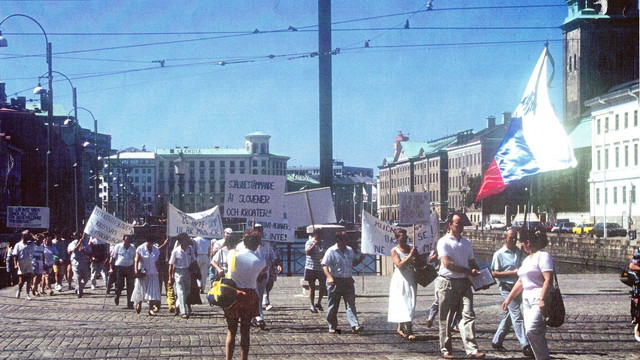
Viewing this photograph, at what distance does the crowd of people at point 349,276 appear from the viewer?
396 inches

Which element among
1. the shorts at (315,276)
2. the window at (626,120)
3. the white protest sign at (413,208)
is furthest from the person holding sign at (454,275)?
the window at (626,120)

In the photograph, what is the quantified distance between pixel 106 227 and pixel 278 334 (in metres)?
9.79

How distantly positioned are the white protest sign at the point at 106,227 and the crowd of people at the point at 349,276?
3.19ft

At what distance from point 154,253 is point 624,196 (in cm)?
6959

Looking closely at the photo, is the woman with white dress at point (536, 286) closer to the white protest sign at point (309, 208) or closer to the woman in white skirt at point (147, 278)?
the white protest sign at point (309, 208)

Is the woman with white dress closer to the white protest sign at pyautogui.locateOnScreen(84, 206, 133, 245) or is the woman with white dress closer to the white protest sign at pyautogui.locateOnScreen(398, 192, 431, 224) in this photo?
the white protest sign at pyautogui.locateOnScreen(398, 192, 431, 224)

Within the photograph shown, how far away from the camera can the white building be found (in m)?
81.1

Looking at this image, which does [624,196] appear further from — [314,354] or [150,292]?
[314,354]

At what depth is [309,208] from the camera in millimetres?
20422

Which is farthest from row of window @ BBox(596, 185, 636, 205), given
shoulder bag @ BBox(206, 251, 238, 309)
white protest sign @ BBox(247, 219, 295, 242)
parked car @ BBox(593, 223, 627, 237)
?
shoulder bag @ BBox(206, 251, 238, 309)

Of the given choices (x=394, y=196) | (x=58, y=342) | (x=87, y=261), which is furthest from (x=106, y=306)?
(x=394, y=196)

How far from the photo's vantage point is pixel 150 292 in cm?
1944

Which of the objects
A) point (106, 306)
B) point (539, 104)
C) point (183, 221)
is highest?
point (539, 104)

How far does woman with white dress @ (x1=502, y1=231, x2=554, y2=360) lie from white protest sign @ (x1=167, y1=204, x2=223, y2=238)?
43.4ft
